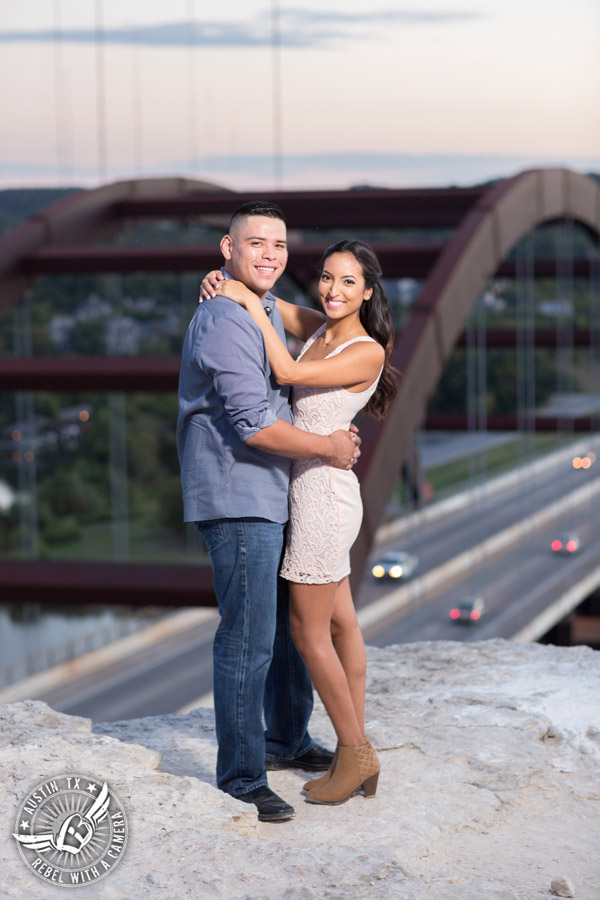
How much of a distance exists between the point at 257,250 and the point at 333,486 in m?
0.69

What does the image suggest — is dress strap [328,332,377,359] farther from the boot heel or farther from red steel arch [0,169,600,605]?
red steel arch [0,169,600,605]

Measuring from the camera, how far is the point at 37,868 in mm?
2492

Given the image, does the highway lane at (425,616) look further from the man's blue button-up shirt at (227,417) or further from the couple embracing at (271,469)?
the man's blue button-up shirt at (227,417)

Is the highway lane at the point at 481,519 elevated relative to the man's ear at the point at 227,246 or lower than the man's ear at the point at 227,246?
lower

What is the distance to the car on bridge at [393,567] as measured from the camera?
2931 centimetres

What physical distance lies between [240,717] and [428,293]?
8.11m

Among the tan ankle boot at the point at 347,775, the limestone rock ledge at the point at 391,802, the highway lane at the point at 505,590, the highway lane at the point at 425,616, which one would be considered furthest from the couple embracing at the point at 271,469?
the highway lane at the point at 505,590

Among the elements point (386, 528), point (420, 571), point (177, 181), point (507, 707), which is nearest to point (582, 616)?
point (420, 571)

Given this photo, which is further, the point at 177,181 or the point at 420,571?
the point at 420,571

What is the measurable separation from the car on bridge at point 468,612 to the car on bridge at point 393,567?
2.04 m

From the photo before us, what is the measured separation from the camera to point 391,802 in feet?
10.4

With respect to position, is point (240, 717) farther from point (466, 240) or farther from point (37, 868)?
point (466, 240)
